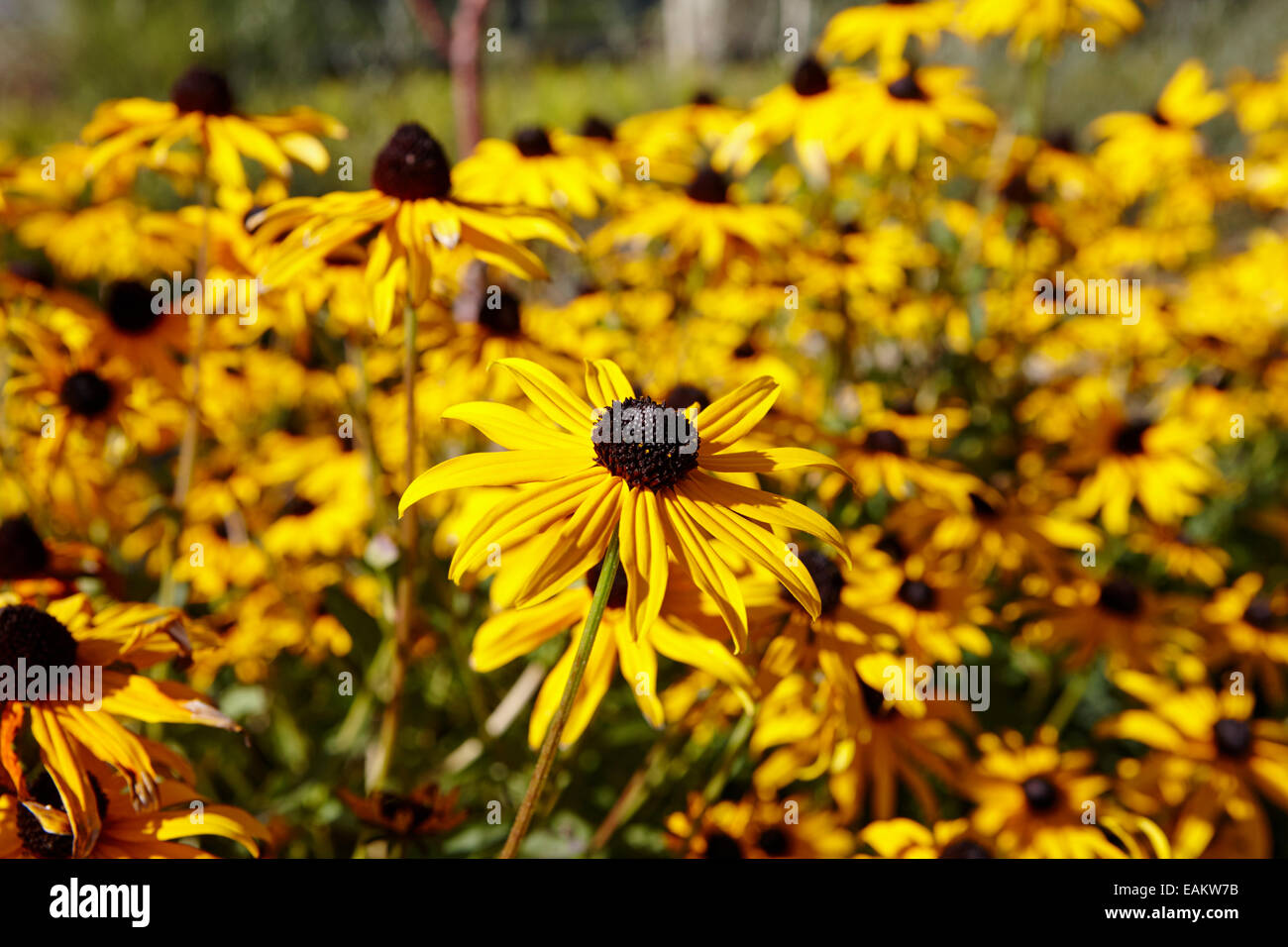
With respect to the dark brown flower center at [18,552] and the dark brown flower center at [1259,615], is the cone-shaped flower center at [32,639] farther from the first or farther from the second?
the dark brown flower center at [1259,615]

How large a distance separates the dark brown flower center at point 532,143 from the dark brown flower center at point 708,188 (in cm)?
45

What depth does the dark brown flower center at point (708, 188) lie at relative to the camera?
2.97 m

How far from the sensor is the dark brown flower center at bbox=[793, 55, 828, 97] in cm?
316

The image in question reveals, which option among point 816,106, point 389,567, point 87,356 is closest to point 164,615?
point 389,567

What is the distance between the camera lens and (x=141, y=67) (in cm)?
1243

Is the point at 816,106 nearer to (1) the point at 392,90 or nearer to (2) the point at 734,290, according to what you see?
(2) the point at 734,290

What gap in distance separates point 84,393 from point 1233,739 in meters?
2.85

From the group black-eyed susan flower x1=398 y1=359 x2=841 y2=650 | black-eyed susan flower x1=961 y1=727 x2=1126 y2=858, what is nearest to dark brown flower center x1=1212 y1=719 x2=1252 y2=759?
black-eyed susan flower x1=961 y1=727 x2=1126 y2=858

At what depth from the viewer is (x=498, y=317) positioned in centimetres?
260

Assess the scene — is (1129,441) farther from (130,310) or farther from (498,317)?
(130,310)

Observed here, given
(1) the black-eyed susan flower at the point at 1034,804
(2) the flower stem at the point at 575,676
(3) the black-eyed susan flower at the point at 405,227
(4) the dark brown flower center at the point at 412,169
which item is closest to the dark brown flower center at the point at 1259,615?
(1) the black-eyed susan flower at the point at 1034,804

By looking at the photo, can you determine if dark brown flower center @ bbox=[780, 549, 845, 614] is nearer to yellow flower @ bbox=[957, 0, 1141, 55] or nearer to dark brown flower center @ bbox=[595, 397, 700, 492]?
dark brown flower center @ bbox=[595, 397, 700, 492]

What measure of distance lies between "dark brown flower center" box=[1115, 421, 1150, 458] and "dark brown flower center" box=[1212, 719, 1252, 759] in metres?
0.88

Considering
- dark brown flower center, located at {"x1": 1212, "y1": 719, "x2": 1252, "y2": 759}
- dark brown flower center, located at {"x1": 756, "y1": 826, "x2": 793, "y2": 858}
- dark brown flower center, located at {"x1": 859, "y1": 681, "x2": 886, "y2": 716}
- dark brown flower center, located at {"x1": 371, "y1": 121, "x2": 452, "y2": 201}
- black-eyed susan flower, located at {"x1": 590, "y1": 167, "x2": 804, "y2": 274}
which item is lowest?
dark brown flower center, located at {"x1": 756, "y1": 826, "x2": 793, "y2": 858}
